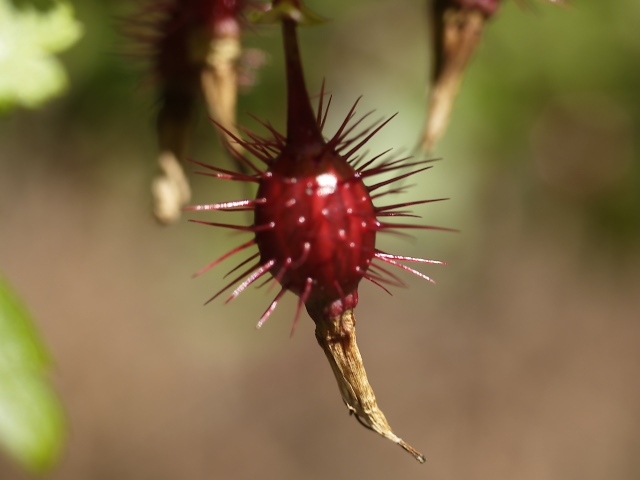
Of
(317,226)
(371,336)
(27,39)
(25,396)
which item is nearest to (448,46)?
(317,226)

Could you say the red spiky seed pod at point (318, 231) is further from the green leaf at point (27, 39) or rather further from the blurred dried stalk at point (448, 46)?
the green leaf at point (27, 39)

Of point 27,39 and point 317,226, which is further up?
point 27,39

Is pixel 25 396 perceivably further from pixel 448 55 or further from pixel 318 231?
pixel 448 55

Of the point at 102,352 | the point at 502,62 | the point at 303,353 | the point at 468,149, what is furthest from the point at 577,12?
the point at 102,352

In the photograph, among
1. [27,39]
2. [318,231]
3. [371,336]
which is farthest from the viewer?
[371,336]

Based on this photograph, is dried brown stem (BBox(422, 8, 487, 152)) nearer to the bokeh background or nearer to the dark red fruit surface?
the dark red fruit surface

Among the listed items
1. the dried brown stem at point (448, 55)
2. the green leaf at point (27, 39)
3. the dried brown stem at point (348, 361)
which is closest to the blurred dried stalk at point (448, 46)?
the dried brown stem at point (448, 55)
